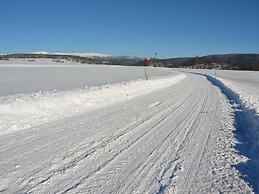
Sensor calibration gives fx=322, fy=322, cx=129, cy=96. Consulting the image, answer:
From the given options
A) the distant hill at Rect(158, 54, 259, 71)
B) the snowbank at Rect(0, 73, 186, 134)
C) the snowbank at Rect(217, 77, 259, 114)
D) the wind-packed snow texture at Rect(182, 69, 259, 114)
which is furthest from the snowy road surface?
the distant hill at Rect(158, 54, 259, 71)

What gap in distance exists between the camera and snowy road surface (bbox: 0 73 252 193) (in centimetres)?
478

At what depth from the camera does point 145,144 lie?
7.24m

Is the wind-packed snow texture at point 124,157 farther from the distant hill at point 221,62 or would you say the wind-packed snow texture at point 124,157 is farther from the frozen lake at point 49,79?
the distant hill at point 221,62

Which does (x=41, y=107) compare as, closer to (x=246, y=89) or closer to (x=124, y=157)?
(x=124, y=157)

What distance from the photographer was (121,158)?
20.0 ft

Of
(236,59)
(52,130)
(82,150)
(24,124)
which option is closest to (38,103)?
(24,124)

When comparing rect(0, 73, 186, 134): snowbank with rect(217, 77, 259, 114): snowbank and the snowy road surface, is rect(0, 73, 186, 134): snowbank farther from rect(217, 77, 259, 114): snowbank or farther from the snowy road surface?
rect(217, 77, 259, 114): snowbank

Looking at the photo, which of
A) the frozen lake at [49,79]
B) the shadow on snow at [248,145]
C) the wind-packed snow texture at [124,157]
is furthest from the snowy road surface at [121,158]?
the frozen lake at [49,79]

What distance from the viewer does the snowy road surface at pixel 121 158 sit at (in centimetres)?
478

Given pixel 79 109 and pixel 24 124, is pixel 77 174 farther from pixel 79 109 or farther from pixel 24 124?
pixel 79 109

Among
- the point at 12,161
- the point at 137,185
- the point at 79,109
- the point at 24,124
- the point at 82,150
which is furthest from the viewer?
the point at 79,109

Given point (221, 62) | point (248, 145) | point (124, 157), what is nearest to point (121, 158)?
point (124, 157)

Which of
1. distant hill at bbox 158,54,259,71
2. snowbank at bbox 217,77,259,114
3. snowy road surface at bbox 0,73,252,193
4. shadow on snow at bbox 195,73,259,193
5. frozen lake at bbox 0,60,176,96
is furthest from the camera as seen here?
distant hill at bbox 158,54,259,71

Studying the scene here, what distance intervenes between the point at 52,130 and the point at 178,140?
329cm
